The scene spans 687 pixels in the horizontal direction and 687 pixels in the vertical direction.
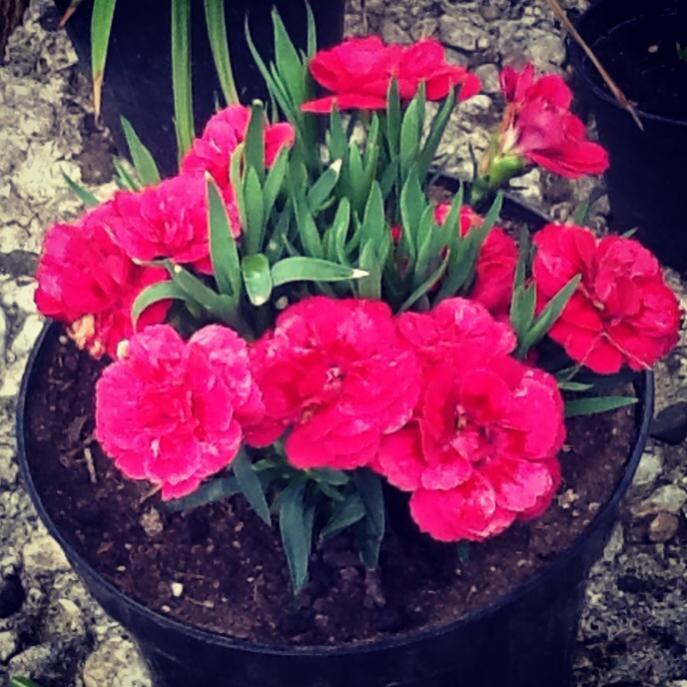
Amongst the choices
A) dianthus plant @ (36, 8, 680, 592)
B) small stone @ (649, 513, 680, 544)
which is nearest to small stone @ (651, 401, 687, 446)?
small stone @ (649, 513, 680, 544)

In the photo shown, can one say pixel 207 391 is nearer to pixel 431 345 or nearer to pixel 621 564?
pixel 431 345

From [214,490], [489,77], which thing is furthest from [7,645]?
[489,77]

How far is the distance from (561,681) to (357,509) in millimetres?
503

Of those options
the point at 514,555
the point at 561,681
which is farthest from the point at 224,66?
the point at 561,681

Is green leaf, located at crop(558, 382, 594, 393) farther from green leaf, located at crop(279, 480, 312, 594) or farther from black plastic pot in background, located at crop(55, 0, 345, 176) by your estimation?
black plastic pot in background, located at crop(55, 0, 345, 176)

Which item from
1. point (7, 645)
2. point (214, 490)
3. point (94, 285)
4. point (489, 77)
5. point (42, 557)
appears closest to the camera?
point (94, 285)

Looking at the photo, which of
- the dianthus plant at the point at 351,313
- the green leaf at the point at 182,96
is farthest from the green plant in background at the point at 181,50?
the dianthus plant at the point at 351,313

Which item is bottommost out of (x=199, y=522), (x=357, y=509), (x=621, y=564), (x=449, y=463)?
(x=621, y=564)

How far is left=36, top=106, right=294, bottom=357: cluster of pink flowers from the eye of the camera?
0.88 meters

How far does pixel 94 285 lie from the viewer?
0.90 metres

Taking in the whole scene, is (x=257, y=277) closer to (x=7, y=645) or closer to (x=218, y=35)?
(x=218, y=35)

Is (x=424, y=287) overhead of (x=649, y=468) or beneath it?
overhead

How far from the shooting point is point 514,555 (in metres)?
1.10

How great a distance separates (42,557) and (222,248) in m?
0.83
